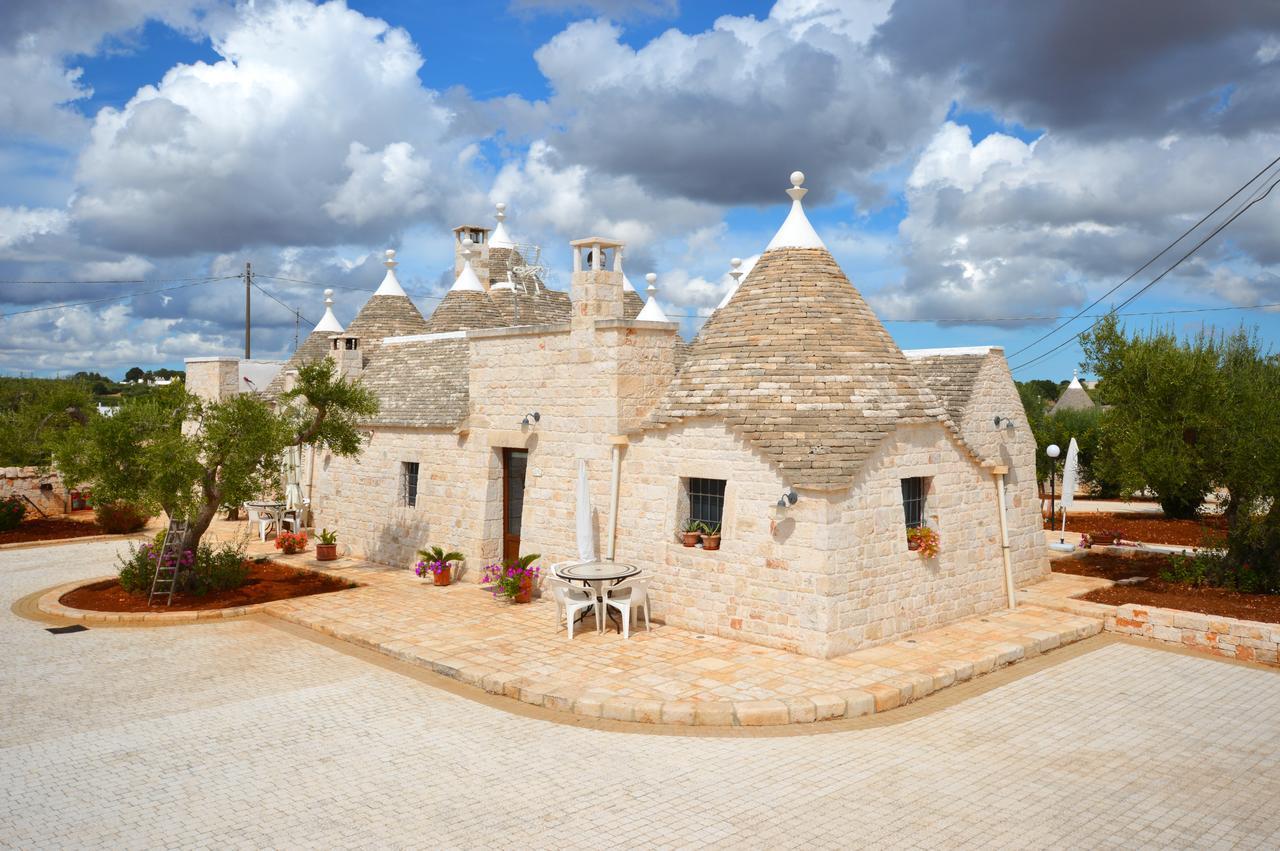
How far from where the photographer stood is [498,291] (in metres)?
23.3

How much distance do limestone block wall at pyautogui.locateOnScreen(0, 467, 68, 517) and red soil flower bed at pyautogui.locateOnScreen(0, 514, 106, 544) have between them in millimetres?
1257

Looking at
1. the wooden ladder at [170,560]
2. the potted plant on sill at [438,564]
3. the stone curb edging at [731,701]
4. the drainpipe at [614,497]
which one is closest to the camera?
the stone curb edging at [731,701]

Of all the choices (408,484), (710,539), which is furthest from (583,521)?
(408,484)

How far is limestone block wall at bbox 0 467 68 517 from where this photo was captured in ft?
78.1

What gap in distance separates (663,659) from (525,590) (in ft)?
12.4

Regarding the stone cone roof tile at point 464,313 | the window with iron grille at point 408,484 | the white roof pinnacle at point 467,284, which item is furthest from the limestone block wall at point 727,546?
the white roof pinnacle at point 467,284

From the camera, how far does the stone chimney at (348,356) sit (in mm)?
18984

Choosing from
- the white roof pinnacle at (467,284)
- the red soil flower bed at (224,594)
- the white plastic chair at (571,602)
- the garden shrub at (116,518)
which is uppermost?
the white roof pinnacle at (467,284)

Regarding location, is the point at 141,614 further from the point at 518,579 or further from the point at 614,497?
the point at 614,497

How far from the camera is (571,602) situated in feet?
38.1

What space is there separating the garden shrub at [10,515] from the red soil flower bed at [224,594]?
8.02 meters

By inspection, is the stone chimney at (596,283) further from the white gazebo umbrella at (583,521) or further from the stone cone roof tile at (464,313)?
the stone cone roof tile at (464,313)

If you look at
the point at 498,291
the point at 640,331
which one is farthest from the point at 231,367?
the point at 640,331

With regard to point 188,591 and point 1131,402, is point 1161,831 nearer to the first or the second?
point 1131,402
